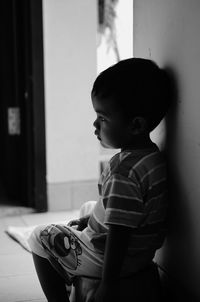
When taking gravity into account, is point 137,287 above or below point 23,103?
below

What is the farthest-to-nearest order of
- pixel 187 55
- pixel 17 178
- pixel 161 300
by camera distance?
pixel 17 178 → pixel 161 300 → pixel 187 55

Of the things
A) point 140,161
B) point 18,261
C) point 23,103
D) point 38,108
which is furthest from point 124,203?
point 23,103

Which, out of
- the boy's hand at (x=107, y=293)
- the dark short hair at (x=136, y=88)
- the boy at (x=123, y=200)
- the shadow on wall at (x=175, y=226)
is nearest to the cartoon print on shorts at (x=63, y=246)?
the boy at (x=123, y=200)

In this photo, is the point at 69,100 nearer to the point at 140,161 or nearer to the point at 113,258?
the point at 140,161

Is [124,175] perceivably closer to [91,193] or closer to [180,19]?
[180,19]

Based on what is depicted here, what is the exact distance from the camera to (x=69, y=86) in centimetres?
238

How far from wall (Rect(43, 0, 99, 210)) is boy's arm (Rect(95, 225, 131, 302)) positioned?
54.2 inches

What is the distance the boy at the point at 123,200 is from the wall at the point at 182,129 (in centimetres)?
4

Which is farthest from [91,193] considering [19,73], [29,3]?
[29,3]

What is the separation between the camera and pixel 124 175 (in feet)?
3.50

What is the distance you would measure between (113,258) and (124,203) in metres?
0.12

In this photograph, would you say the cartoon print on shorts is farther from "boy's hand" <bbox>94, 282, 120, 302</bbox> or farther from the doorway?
the doorway

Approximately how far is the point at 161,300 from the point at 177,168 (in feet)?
1.14

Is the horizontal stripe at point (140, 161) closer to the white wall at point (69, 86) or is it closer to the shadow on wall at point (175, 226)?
the shadow on wall at point (175, 226)
